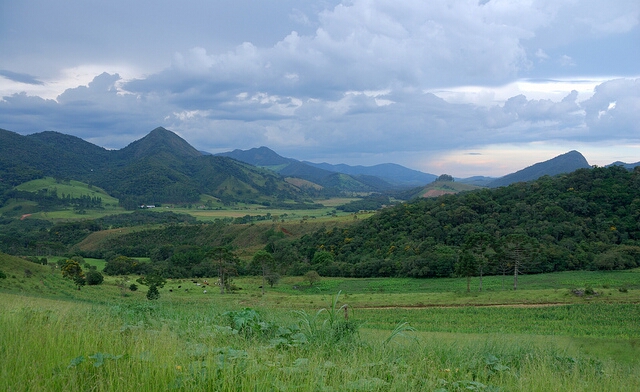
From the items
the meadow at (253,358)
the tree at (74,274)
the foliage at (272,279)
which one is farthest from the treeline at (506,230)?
the meadow at (253,358)

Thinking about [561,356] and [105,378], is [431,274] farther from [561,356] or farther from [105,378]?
[105,378]

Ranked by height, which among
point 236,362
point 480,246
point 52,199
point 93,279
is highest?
point 236,362

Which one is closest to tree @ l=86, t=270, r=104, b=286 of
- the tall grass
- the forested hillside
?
the forested hillside

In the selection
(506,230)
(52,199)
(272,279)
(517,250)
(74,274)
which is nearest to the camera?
(74,274)

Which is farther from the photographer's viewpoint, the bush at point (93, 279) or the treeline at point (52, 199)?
the treeline at point (52, 199)

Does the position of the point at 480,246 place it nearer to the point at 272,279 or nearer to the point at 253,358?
the point at 272,279

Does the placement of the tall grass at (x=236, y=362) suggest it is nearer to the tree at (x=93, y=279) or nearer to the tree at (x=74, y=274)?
→ the tree at (x=74, y=274)

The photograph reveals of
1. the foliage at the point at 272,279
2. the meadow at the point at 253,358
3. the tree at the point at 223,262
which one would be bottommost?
the foliage at the point at 272,279

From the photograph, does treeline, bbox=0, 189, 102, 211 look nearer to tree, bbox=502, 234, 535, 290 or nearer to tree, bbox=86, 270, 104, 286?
tree, bbox=86, 270, 104, 286

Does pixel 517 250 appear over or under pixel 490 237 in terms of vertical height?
under

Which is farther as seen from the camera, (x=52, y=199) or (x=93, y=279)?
(x=52, y=199)

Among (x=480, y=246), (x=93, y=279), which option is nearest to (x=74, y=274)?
(x=93, y=279)

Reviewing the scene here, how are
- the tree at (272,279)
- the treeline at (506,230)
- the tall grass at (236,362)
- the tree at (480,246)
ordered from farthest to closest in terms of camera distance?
1. the treeline at (506,230)
2. the tree at (272,279)
3. the tree at (480,246)
4. the tall grass at (236,362)

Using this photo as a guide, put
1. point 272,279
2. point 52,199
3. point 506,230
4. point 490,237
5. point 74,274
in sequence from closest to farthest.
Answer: point 74,274 → point 272,279 → point 490,237 → point 506,230 → point 52,199
